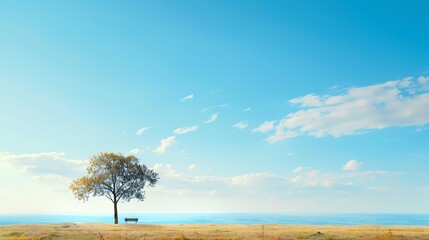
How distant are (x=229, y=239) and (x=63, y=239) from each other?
1429 centimetres

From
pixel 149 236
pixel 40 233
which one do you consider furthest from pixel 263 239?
pixel 40 233

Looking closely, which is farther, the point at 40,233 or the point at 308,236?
the point at 40,233

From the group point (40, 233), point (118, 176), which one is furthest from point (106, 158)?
point (40, 233)

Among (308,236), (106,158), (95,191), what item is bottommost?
(308,236)

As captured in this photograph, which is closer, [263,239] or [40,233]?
[263,239]

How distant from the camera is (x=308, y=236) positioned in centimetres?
3600

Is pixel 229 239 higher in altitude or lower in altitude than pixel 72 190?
lower

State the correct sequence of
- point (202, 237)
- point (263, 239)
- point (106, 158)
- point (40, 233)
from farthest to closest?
point (106, 158), point (40, 233), point (202, 237), point (263, 239)

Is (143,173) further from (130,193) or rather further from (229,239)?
(229,239)

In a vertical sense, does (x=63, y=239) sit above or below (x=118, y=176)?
below

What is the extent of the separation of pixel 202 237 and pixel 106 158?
42.8m

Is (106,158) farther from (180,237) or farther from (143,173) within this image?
(180,237)

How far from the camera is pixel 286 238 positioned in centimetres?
3394

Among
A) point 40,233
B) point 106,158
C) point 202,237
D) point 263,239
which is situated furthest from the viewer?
point 106,158
